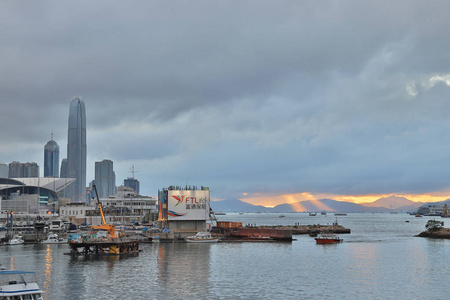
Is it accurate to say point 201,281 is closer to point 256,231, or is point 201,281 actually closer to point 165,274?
point 165,274

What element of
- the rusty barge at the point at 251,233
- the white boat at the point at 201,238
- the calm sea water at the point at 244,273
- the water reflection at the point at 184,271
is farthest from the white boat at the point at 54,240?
the rusty barge at the point at 251,233

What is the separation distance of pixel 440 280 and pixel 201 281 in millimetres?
35325

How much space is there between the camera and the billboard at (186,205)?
5581 inches

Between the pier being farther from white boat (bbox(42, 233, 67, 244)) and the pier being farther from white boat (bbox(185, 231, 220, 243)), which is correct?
white boat (bbox(42, 233, 67, 244))

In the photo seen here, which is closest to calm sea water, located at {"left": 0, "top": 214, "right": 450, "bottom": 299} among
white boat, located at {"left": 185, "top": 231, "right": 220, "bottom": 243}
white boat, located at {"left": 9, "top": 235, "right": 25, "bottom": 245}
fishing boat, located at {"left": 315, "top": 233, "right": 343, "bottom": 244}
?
white boat, located at {"left": 185, "top": 231, "right": 220, "bottom": 243}

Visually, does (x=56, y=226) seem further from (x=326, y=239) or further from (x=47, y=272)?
(x=326, y=239)

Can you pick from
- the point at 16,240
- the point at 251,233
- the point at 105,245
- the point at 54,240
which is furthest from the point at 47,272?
the point at 251,233

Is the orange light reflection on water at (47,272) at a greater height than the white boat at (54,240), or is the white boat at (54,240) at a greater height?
the white boat at (54,240)

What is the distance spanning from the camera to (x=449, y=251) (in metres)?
110

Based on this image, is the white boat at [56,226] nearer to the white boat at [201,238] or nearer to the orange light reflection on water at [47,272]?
the orange light reflection on water at [47,272]

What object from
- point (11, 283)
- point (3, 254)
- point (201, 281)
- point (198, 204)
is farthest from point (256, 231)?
point (11, 283)

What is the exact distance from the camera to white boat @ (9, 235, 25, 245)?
135 meters

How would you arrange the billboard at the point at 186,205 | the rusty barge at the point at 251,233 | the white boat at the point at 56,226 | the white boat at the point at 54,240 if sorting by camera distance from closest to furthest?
the white boat at the point at 54,240 < the billboard at the point at 186,205 < the rusty barge at the point at 251,233 < the white boat at the point at 56,226

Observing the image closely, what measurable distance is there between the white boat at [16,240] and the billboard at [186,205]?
43540 millimetres
